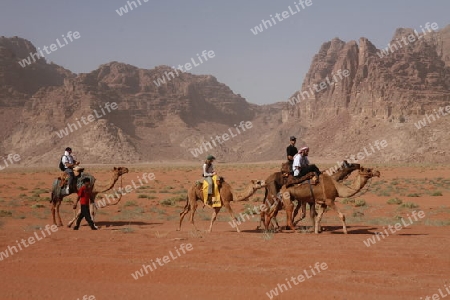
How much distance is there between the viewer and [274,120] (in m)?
197

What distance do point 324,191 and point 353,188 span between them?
80 cm

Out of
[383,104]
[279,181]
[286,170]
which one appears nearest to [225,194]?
[279,181]

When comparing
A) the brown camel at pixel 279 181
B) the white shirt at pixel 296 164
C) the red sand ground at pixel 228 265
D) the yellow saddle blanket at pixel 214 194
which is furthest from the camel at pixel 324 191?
the yellow saddle blanket at pixel 214 194

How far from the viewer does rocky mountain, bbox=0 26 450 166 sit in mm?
118438

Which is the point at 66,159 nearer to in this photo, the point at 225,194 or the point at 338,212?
the point at 225,194

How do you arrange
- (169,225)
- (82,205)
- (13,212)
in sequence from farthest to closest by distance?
1. (13,212)
2. (169,225)
3. (82,205)

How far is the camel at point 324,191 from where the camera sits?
13172 mm

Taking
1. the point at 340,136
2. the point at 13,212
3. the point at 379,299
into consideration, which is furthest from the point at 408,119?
the point at 379,299

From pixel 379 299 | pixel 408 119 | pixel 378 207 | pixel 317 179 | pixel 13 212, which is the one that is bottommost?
pixel 408 119

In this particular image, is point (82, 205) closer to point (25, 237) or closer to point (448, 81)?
point (25, 237)

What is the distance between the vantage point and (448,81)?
441 feet

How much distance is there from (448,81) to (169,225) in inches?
5327

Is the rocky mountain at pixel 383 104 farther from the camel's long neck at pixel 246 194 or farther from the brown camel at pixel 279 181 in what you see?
the camel's long neck at pixel 246 194

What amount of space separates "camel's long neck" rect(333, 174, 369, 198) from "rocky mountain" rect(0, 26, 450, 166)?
3632 inches
